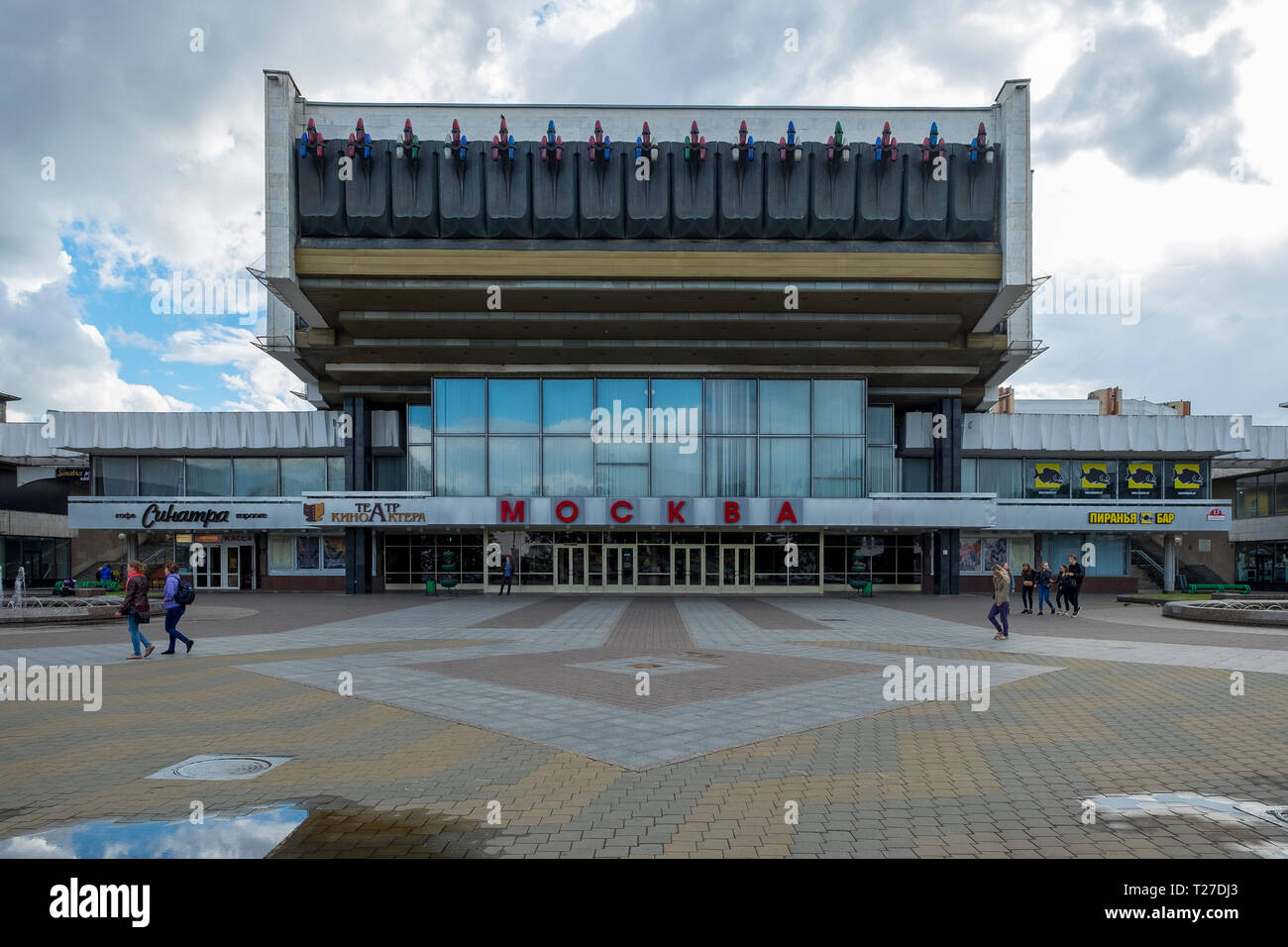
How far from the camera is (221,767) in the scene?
24.1ft

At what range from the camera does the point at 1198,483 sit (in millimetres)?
38125

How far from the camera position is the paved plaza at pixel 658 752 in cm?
553

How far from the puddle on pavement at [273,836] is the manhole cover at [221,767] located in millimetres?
1200

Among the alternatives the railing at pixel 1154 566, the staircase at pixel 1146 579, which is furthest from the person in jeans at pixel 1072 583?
the railing at pixel 1154 566

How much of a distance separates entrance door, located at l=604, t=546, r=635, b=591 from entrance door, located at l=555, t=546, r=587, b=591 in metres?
1.14

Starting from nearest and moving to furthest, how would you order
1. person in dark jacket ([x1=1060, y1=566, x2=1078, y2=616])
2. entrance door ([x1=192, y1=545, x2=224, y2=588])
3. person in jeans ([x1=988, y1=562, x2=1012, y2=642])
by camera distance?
person in jeans ([x1=988, y1=562, x2=1012, y2=642]) < person in dark jacket ([x1=1060, y1=566, x2=1078, y2=616]) < entrance door ([x1=192, y1=545, x2=224, y2=588])

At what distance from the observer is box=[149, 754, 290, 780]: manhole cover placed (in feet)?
23.0

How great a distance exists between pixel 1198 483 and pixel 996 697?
36201 mm

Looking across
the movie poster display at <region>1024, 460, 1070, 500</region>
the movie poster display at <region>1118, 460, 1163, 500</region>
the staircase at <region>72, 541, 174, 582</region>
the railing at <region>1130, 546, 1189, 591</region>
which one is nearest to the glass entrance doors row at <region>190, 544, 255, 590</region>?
the staircase at <region>72, 541, 174, 582</region>

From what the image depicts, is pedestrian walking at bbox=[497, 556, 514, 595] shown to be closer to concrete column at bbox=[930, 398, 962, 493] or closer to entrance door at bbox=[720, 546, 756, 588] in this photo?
entrance door at bbox=[720, 546, 756, 588]

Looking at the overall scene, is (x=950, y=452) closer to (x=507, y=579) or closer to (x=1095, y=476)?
(x=1095, y=476)
